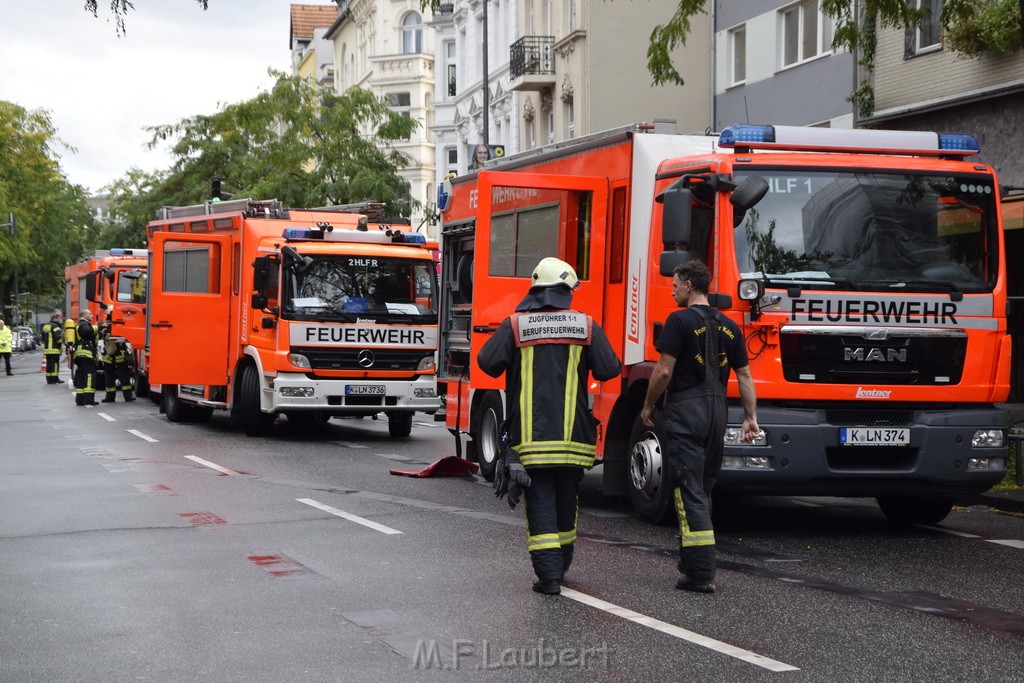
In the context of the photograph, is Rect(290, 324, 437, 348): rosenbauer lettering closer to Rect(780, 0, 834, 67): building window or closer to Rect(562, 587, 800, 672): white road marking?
Rect(562, 587, 800, 672): white road marking

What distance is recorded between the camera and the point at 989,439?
34.1 feet

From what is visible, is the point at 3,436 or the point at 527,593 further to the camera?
the point at 3,436

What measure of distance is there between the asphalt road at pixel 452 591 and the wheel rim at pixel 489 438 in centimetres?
34

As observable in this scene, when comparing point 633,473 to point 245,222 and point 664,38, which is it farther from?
point 245,222

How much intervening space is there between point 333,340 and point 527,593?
1093 centimetres

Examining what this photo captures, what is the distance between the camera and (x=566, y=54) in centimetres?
3806

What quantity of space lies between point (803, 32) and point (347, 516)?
2037 centimetres

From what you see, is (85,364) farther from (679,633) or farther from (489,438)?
(679,633)

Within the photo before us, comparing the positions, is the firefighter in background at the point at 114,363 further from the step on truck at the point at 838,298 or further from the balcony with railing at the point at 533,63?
the step on truck at the point at 838,298

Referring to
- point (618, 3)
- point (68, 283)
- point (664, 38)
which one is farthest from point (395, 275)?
point (68, 283)

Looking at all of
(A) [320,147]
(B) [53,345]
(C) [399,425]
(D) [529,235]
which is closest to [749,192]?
(D) [529,235]

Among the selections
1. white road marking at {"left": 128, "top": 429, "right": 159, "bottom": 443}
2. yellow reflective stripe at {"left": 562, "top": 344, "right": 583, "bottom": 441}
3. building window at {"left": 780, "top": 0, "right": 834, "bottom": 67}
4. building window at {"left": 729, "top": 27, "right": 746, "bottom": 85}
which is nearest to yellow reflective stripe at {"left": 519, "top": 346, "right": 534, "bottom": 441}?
yellow reflective stripe at {"left": 562, "top": 344, "right": 583, "bottom": 441}

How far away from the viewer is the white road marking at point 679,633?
6.30 m

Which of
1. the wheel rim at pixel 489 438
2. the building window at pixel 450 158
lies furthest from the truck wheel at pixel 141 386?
the building window at pixel 450 158
